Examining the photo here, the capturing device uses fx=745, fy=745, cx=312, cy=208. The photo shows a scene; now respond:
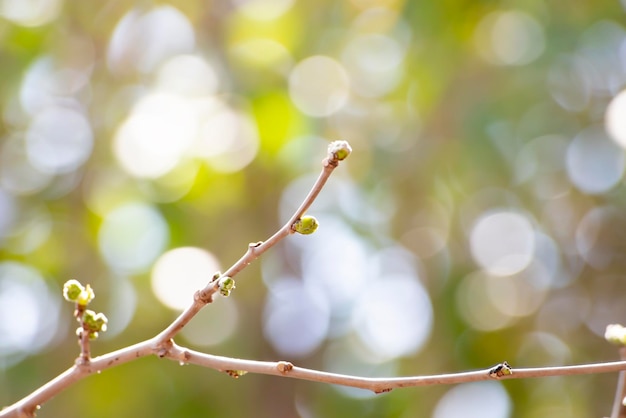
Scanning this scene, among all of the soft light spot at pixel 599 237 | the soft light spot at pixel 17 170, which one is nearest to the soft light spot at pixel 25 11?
the soft light spot at pixel 17 170

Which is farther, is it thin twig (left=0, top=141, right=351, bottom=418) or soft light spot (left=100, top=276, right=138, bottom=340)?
soft light spot (left=100, top=276, right=138, bottom=340)

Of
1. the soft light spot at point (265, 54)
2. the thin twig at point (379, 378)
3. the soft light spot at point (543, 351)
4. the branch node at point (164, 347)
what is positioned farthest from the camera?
the soft light spot at point (265, 54)

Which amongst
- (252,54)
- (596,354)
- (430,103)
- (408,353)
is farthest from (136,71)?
(596,354)

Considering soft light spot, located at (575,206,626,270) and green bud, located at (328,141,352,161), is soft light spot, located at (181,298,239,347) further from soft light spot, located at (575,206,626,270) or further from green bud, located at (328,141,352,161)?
green bud, located at (328,141,352,161)

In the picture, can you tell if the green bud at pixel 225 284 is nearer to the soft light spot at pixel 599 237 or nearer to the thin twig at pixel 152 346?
the thin twig at pixel 152 346

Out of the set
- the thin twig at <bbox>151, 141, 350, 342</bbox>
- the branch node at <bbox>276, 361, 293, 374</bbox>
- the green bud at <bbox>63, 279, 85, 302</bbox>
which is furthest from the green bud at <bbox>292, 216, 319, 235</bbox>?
the green bud at <bbox>63, 279, 85, 302</bbox>

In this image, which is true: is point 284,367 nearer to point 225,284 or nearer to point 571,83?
point 225,284
